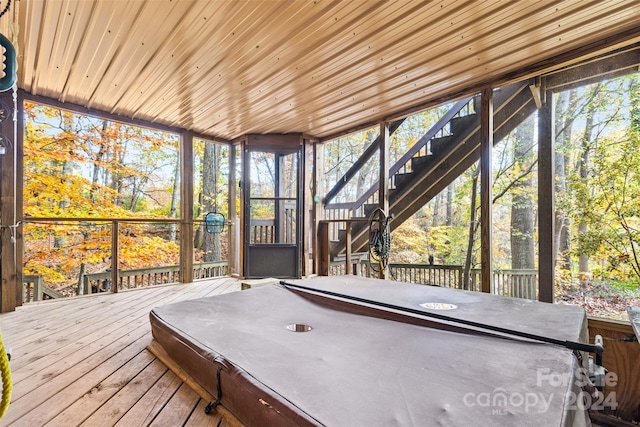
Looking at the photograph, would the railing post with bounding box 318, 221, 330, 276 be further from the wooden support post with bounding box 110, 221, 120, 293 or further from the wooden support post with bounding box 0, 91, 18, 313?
the wooden support post with bounding box 0, 91, 18, 313

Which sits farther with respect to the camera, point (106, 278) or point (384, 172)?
point (106, 278)

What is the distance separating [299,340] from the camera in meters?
1.35

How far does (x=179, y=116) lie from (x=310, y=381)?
4.25 m

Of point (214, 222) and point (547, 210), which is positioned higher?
point (547, 210)

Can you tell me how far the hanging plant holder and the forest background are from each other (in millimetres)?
599

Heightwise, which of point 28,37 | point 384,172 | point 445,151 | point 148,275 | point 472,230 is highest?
point 28,37

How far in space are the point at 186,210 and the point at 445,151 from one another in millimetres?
4114

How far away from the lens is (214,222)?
5.07 meters

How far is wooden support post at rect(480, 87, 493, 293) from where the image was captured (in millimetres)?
3055

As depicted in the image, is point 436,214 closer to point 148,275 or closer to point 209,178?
point 209,178

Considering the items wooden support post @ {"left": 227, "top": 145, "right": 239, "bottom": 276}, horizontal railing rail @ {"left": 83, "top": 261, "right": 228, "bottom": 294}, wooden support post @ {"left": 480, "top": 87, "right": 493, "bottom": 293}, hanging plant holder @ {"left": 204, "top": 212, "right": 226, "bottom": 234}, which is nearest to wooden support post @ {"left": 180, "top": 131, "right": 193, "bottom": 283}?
hanging plant holder @ {"left": 204, "top": 212, "right": 226, "bottom": 234}

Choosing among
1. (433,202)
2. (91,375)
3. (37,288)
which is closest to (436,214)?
(433,202)

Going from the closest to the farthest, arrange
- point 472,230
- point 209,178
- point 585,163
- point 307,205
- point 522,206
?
point 585,163, point 307,205, point 522,206, point 472,230, point 209,178

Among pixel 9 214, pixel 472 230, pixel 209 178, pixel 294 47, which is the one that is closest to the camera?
pixel 294 47
